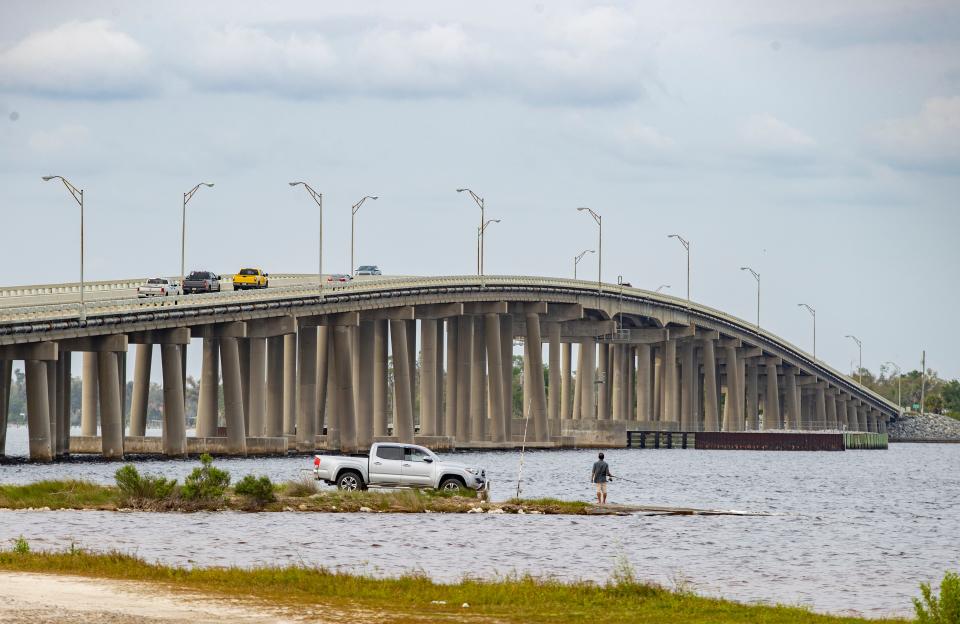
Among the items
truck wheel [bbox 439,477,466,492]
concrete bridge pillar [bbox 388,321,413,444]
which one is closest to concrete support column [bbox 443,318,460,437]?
concrete bridge pillar [bbox 388,321,413,444]

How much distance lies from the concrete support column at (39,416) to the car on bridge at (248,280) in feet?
101

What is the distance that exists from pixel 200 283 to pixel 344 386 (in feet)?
44.0

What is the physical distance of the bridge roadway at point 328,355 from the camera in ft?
318

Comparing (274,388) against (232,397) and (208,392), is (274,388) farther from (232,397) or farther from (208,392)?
(232,397)

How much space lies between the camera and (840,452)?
171000 mm

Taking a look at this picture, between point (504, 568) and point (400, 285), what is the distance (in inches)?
3450

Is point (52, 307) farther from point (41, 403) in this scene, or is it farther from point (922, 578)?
point (922, 578)

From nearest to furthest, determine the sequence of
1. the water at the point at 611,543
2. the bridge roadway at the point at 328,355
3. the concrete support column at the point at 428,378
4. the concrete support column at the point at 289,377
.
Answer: the water at the point at 611,543 → the bridge roadway at the point at 328,355 → the concrete support column at the point at 428,378 → the concrete support column at the point at 289,377

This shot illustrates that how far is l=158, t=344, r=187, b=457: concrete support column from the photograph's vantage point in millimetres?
102438

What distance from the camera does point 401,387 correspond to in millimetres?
130125

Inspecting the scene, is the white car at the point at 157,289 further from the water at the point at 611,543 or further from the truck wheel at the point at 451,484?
the truck wheel at the point at 451,484

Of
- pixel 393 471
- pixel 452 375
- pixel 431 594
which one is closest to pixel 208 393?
pixel 452 375

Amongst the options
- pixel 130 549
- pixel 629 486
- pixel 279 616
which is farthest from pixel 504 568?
pixel 629 486

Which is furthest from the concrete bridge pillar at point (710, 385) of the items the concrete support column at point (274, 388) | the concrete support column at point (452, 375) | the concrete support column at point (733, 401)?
the concrete support column at point (274, 388)
